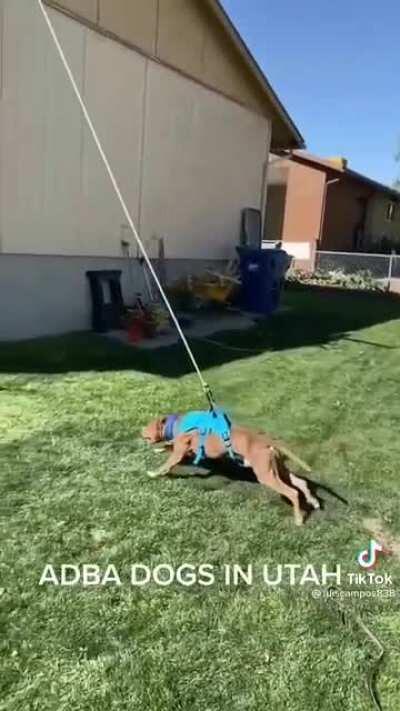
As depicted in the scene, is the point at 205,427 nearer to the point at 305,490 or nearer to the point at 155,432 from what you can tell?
the point at 155,432

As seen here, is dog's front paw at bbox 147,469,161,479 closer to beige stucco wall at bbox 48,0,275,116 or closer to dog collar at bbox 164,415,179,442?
dog collar at bbox 164,415,179,442

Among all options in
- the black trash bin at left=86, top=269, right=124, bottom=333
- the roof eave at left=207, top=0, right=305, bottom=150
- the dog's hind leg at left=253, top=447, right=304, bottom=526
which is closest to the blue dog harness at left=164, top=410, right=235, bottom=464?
the dog's hind leg at left=253, top=447, right=304, bottom=526

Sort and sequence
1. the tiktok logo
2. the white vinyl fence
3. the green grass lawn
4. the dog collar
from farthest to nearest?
the white vinyl fence < the dog collar < the tiktok logo < the green grass lawn

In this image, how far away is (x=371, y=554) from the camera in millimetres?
2777

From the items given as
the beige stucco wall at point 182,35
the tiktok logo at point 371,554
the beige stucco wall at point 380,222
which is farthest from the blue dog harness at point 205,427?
the beige stucco wall at point 380,222

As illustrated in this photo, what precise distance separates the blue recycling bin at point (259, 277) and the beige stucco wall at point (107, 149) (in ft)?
2.30

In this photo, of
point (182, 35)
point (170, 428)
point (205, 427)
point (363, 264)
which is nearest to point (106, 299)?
point (182, 35)

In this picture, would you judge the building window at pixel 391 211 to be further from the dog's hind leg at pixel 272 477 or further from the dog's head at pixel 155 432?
the dog's hind leg at pixel 272 477

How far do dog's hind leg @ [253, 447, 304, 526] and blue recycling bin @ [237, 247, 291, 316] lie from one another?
22.9 ft

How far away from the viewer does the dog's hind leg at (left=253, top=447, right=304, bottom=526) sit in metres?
3.08

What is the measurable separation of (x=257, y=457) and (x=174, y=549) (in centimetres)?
72

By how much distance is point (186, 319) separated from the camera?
28.3ft

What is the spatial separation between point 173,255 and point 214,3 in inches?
141

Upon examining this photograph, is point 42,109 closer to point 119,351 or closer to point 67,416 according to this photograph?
point 119,351
